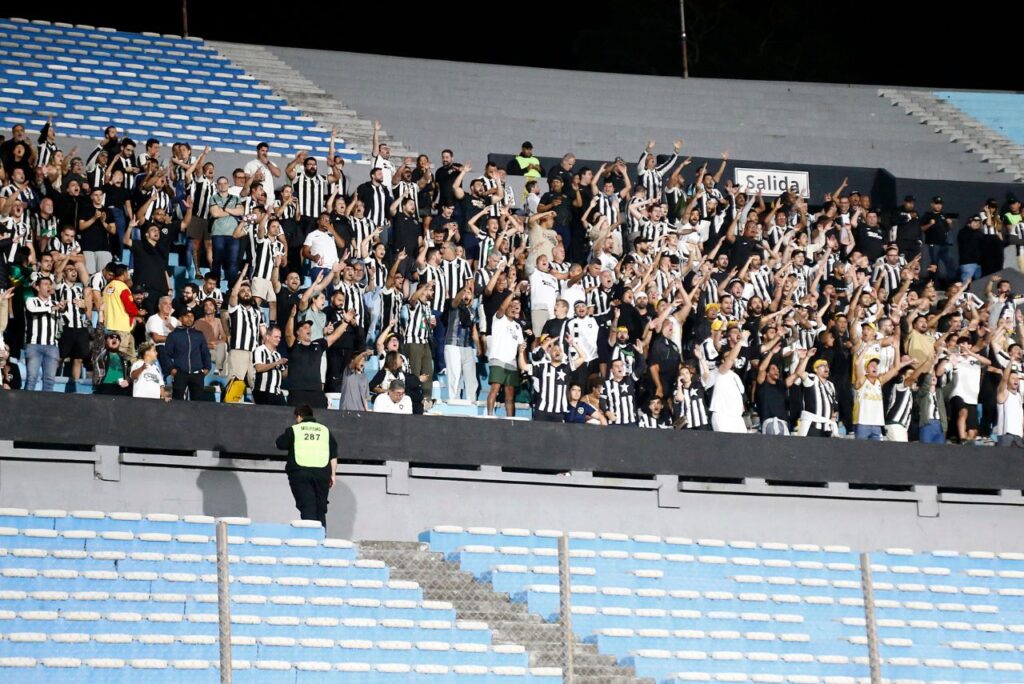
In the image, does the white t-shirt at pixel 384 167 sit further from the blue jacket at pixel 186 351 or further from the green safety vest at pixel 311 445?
the green safety vest at pixel 311 445

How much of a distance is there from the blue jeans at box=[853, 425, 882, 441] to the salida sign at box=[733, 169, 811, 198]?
8503 millimetres

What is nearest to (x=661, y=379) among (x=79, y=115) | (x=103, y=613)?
(x=103, y=613)

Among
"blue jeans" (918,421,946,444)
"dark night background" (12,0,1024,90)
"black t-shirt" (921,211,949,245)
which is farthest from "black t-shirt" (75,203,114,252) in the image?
"dark night background" (12,0,1024,90)

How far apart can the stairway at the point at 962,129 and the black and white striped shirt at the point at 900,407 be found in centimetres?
1054

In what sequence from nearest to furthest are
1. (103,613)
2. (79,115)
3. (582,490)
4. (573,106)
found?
1. (103,613)
2. (582,490)
3. (79,115)
4. (573,106)

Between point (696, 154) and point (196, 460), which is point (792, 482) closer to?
point (196, 460)

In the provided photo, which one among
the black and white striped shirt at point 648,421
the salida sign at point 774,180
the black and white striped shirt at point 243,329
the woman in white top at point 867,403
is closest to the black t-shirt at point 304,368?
the black and white striped shirt at point 243,329

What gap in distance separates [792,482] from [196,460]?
18.5 feet

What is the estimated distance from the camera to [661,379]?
1641cm

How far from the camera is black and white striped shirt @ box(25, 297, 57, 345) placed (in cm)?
1467

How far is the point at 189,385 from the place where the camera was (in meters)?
14.7

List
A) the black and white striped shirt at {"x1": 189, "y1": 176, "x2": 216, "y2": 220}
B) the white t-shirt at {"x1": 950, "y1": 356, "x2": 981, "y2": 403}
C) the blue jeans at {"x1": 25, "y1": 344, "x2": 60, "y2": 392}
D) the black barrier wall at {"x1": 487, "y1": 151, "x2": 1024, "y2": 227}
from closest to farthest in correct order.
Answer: the blue jeans at {"x1": 25, "y1": 344, "x2": 60, "y2": 392} < the white t-shirt at {"x1": 950, "y1": 356, "x2": 981, "y2": 403} < the black and white striped shirt at {"x1": 189, "y1": 176, "x2": 216, "y2": 220} < the black barrier wall at {"x1": 487, "y1": 151, "x2": 1024, "y2": 227}

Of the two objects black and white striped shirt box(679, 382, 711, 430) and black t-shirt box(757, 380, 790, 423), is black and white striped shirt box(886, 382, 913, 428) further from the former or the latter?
black and white striped shirt box(679, 382, 711, 430)

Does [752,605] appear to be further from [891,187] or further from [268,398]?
[891,187]
